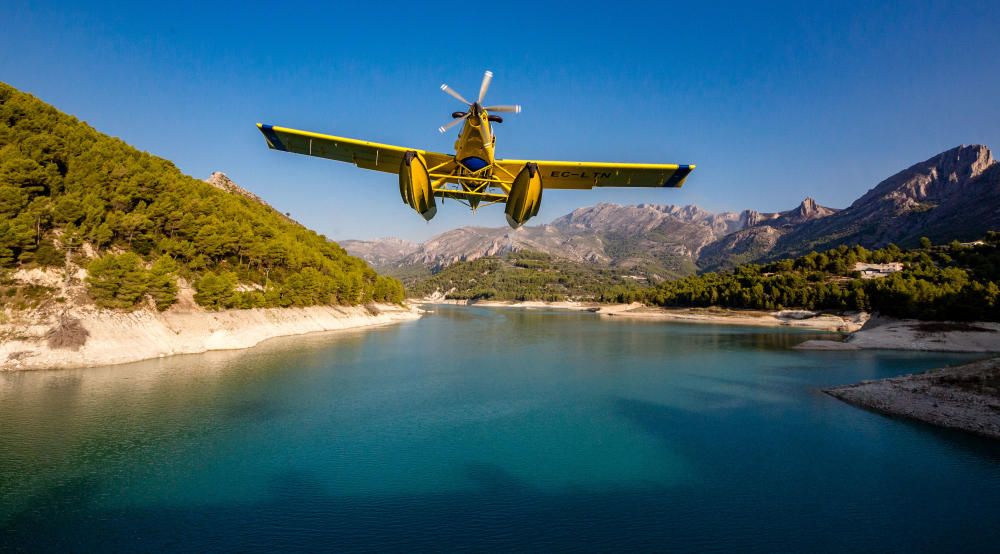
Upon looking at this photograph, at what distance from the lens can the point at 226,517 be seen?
1284 centimetres

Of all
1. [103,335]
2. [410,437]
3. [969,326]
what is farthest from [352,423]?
[969,326]

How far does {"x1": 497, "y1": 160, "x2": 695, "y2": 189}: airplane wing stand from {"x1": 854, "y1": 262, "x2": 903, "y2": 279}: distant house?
10482 centimetres

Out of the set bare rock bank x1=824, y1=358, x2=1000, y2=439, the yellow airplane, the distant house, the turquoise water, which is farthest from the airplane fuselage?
the distant house

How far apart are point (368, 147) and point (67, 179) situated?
42414mm

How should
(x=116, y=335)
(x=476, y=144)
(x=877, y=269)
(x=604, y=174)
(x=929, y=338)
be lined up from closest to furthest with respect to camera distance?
(x=476, y=144) < (x=604, y=174) < (x=116, y=335) < (x=929, y=338) < (x=877, y=269)

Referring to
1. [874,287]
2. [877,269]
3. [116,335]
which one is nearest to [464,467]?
[116,335]

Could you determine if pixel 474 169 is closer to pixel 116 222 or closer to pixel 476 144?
pixel 476 144

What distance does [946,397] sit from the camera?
2417 centimetres

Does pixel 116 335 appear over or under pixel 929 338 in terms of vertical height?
over

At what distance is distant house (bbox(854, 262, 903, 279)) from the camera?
96156 millimetres

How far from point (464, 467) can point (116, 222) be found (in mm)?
43607

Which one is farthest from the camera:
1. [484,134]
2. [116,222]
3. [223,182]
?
[223,182]

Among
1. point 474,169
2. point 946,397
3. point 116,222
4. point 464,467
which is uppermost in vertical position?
point 116,222

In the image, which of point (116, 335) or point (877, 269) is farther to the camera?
point (877, 269)
